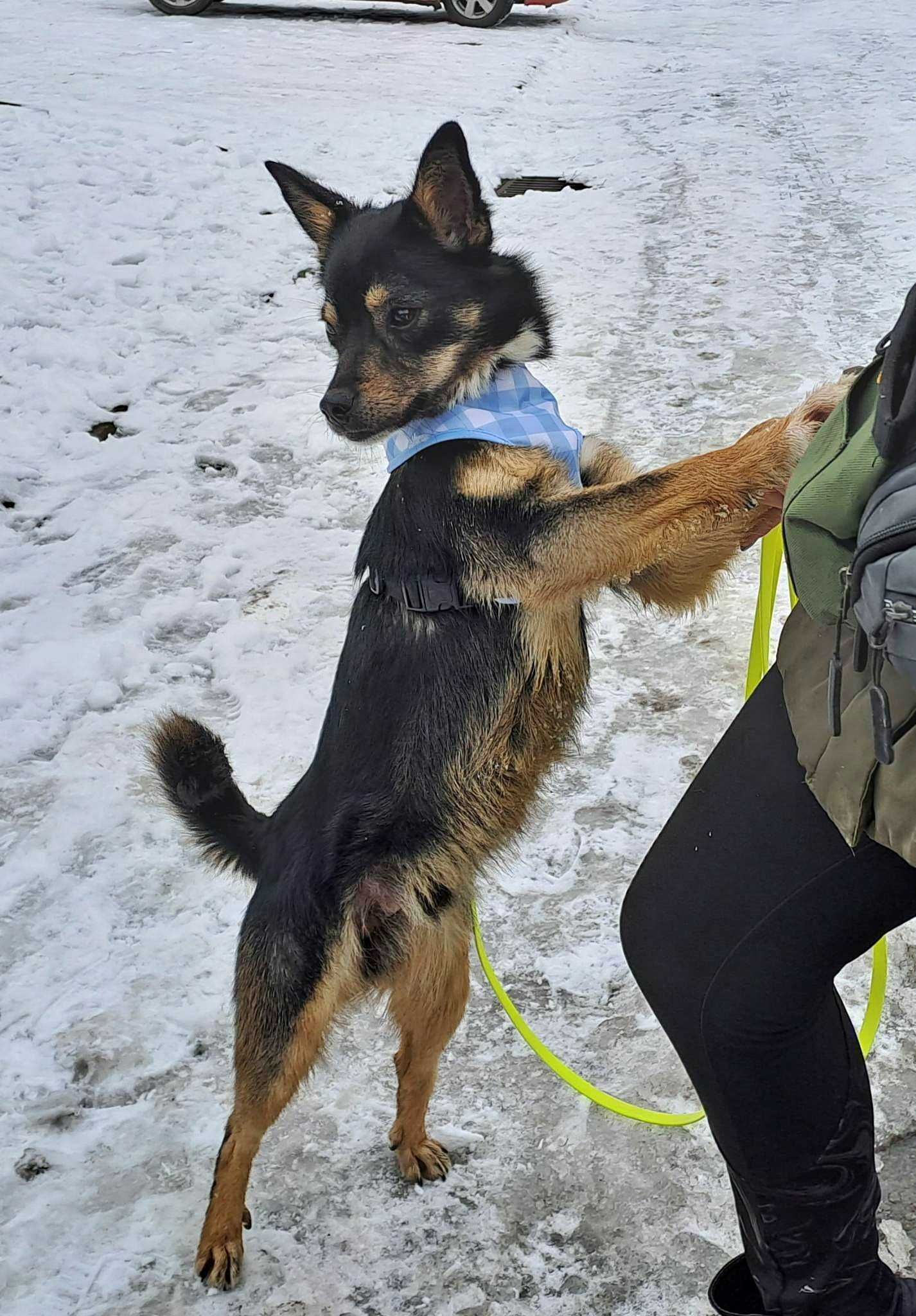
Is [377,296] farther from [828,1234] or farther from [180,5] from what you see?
[180,5]

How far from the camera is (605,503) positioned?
2223 millimetres

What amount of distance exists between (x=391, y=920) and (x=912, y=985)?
1.27m

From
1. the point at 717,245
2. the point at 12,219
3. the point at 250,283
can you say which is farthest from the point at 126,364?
the point at 717,245

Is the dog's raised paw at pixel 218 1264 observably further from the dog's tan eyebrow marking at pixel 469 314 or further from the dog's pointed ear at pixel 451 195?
the dog's pointed ear at pixel 451 195

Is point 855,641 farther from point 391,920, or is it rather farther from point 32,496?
point 32,496

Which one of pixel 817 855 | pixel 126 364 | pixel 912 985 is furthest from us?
pixel 126 364

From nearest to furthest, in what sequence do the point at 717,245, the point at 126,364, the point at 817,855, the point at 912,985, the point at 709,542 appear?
the point at 817,855 → the point at 709,542 → the point at 912,985 → the point at 126,364 → the point at 717,245

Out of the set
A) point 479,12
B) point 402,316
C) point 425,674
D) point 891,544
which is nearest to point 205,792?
point 425,674

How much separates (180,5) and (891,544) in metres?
12.6

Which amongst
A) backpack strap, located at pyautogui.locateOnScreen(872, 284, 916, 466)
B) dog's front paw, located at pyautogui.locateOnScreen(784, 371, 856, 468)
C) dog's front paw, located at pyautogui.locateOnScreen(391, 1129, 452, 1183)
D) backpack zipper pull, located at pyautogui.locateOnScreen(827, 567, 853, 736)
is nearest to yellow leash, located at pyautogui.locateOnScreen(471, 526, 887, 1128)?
dog's front paw, located at pyautogui.locateOnScreen(784, 371, 856, 468)

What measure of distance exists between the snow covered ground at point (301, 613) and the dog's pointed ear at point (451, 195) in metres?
1.59

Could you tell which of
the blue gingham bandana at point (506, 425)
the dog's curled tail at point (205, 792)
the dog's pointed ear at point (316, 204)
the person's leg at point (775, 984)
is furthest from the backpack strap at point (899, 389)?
the dog's pointed ear at point (316, 204)

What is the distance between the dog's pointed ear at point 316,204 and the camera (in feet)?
8.89

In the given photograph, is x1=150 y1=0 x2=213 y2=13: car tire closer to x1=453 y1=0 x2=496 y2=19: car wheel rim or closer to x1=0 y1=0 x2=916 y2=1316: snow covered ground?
x1=0 y1=0 x2=916 y2=1316: snow covered ground
